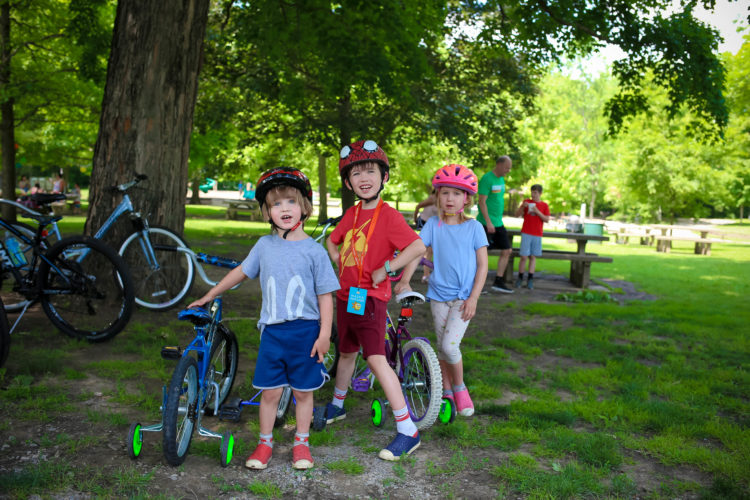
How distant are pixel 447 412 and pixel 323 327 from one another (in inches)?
53.8

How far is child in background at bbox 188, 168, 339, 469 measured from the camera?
354cm

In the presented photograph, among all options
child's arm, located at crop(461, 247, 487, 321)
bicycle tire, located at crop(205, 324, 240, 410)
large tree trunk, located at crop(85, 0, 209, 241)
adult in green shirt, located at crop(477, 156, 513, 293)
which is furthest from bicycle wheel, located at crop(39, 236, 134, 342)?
adult in green shirt, located at crop(477, 156, 513, 293)

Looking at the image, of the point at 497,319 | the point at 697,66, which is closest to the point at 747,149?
the point at 697,66

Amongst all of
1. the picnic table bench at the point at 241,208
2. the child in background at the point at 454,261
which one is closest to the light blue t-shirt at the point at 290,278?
the child in background at the point at 454,261

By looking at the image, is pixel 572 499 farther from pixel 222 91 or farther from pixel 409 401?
pixel 222 91

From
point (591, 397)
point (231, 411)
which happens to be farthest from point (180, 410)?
point (591, 397)

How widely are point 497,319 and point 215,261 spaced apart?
15.5 feet

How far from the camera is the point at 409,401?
14.7 feet

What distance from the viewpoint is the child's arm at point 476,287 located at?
4336 mm

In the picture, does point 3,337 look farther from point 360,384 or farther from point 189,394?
point 360,384

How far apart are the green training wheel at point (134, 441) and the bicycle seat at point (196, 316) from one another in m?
0.66

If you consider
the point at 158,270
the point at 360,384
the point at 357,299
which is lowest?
the point at 360,384

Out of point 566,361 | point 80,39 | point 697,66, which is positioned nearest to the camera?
point 566,361

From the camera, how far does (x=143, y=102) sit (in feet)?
21.8
